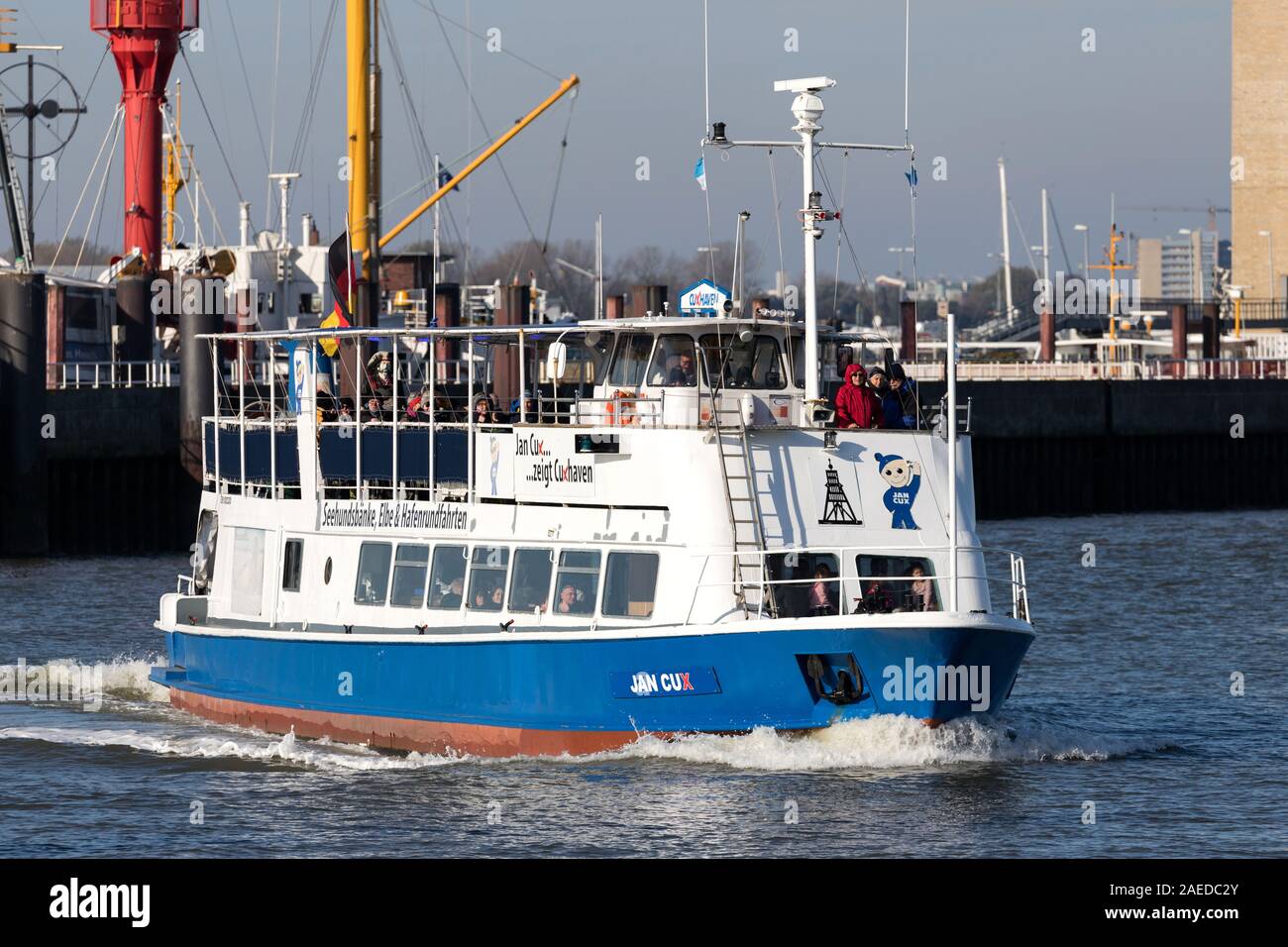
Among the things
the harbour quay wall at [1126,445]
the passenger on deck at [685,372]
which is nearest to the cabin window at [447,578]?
the passenger on deck at [685,372]

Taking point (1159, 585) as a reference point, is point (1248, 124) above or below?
above

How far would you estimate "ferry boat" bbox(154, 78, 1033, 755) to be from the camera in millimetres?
21578

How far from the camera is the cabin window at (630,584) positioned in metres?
22.5

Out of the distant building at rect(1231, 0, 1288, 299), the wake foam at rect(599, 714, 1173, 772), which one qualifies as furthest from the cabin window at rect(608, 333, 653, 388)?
the distant building at rect(1231, 0, 1288, 299)

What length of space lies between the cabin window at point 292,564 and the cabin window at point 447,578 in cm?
281

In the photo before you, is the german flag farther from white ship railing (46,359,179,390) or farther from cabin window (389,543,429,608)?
white ship railing (46,359,179,390)

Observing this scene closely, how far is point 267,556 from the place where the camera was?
27.1m

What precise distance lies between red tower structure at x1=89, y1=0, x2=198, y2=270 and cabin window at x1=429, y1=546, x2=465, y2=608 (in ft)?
156

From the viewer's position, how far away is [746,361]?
2400 centimetres

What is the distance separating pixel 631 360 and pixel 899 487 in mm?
3836
